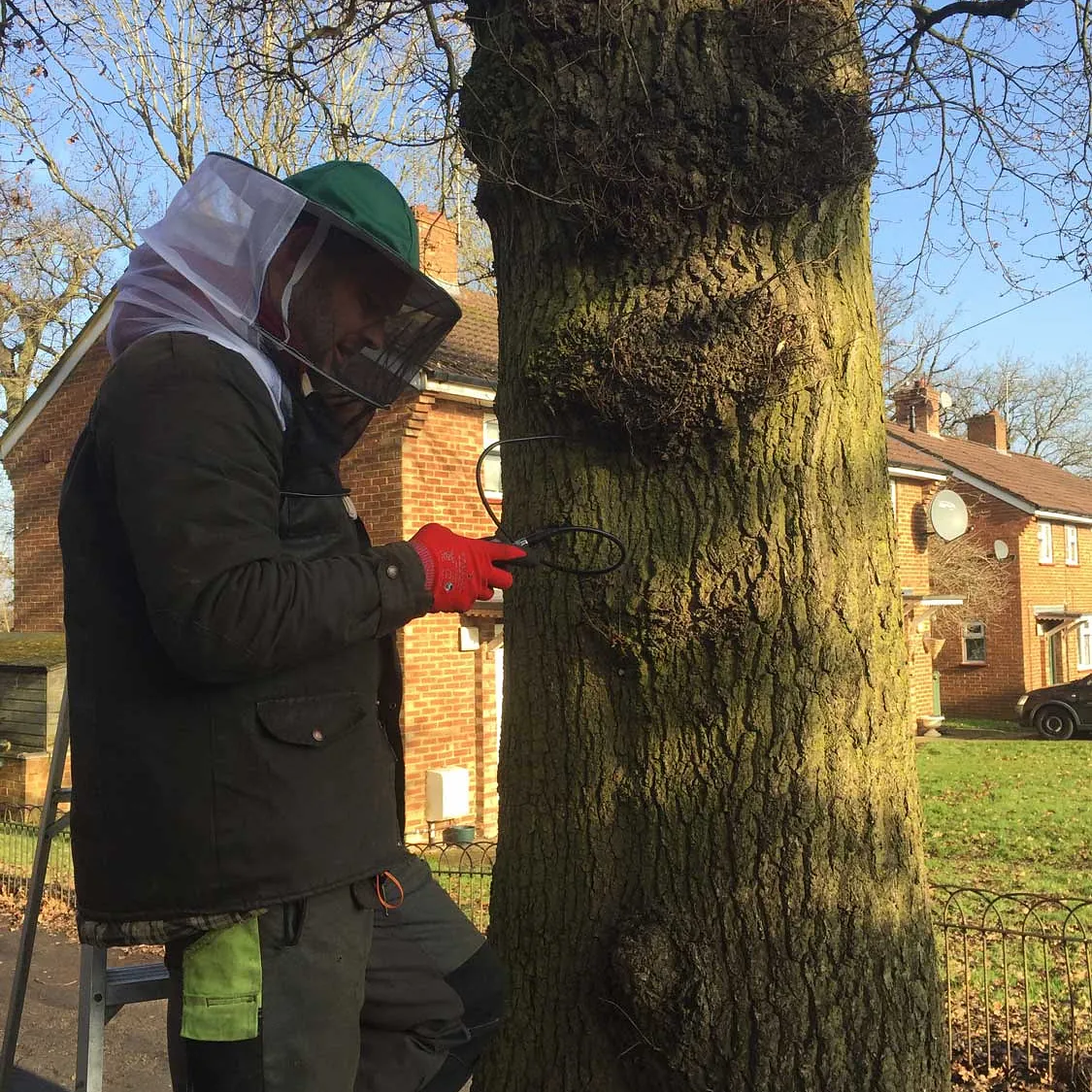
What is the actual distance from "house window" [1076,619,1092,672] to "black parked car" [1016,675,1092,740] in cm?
700

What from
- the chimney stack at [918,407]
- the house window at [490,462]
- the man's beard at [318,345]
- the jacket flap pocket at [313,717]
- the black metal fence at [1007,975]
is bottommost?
the black metal fence at [1007,975]

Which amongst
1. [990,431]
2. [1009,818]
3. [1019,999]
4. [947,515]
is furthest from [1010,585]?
[1019,999]

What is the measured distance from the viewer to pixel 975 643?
84.9ft

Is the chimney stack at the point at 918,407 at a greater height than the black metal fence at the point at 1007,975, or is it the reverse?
the chimney stack at the point at 918,407

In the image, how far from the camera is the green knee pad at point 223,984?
168cm

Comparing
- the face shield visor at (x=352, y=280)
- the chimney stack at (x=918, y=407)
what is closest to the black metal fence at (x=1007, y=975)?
the face shield visor at (x=352, y=280)

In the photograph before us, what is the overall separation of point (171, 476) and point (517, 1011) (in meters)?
1.66

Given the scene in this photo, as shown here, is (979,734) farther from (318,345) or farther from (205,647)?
(205,647)

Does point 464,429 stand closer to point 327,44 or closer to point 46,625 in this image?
point 327,44

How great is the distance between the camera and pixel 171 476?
63.6 inches

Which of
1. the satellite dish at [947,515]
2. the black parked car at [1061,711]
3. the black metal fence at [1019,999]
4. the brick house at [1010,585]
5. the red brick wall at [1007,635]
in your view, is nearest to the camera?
the black metal fence at [1019,999]

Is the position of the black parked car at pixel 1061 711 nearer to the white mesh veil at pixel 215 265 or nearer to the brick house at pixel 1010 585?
the brick house at pixel 1010 585

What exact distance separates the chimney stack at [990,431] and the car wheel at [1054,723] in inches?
485

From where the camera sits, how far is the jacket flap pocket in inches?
68.2
